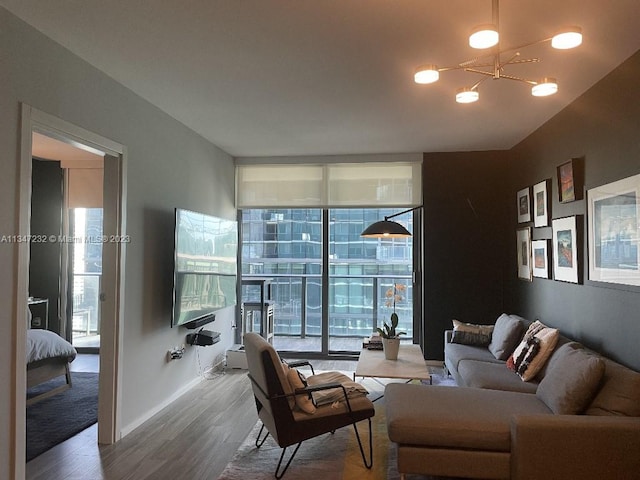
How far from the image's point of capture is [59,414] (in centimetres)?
384

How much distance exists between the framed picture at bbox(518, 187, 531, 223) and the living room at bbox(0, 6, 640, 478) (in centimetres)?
14

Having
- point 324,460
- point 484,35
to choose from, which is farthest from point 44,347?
point 484,35

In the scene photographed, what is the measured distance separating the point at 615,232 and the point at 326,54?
7.49ft

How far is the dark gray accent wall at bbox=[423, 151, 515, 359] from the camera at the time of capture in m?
5.56

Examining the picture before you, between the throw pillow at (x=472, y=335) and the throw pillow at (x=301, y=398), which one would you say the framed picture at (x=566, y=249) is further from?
the throw pillow at (x=301, y=398)

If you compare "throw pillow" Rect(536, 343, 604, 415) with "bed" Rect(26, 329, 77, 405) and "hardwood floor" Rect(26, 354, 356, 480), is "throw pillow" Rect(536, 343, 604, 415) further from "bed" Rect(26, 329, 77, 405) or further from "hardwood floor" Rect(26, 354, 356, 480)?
"bed" Rect(26, 329, 77, 405)

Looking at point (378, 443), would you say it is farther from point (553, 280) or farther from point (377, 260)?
point (377, 260)

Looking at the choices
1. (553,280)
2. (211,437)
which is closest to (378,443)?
(211,437)

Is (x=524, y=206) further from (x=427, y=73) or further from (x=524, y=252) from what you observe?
(x=427, y=73)

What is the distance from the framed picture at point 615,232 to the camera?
286 cm

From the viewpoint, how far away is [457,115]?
13.6 feet

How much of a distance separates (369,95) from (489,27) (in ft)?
6.13

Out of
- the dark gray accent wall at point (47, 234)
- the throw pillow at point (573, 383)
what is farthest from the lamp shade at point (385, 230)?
the dark gray accent wall at point (47, 234)

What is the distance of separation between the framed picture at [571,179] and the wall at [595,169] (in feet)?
0.22
